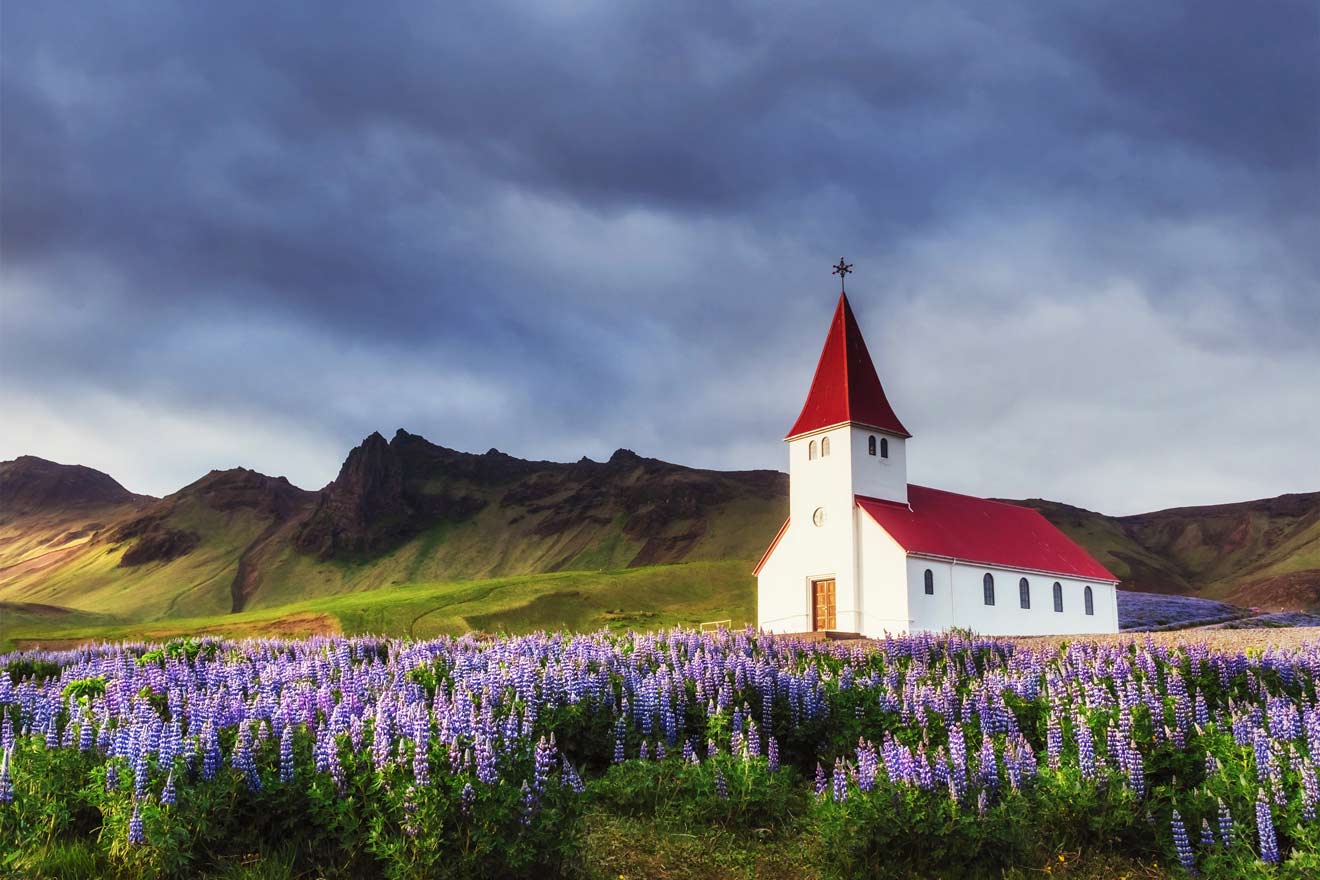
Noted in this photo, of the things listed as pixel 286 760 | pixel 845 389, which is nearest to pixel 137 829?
pixel 286 760

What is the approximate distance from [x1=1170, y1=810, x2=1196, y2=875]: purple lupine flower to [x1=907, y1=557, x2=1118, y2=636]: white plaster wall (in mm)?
33635

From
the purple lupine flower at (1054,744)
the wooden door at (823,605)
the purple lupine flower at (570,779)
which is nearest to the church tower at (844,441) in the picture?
the wooden door at (823,605)

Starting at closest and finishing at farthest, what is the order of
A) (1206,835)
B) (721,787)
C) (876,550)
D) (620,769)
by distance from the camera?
(1206,835) → (721,787) → (620,769) → (876,550)

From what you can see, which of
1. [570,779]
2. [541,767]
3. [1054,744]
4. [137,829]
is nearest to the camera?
[137,829]

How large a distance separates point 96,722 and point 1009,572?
44.4 m

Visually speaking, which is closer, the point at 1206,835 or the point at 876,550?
the point at 1206,835

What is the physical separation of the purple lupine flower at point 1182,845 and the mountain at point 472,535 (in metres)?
141

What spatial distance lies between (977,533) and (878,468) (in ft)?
21.4

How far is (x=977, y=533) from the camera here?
50.7m

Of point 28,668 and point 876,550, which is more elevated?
point 876,550

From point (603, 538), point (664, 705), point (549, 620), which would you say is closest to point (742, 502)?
point (603, 538)

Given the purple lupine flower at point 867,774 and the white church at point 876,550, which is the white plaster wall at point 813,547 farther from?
the purple lupine flower at point 867,774

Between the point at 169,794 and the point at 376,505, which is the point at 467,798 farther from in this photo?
the point at 376,505

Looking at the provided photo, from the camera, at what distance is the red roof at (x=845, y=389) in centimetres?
4828
